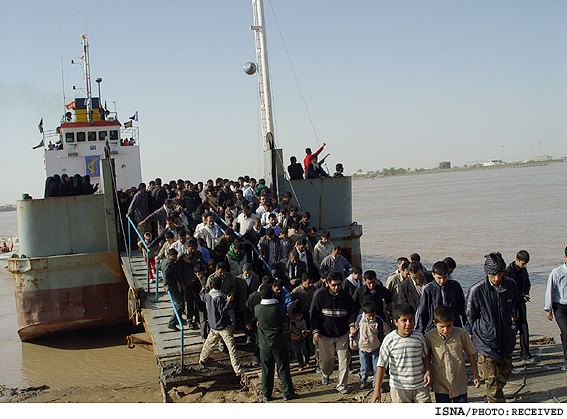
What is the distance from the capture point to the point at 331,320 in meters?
6.51

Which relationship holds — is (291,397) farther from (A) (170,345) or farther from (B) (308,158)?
(B) (308,158)

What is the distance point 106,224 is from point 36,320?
2.17m

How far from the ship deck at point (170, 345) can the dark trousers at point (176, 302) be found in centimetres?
14

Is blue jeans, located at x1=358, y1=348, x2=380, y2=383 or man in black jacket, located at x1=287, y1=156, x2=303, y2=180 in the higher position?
man in black jacket, located at x1=287, y1=156, x2=303, y2=180

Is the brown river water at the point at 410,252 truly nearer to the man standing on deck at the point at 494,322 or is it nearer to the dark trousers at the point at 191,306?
the dark trousers at the point at 191,306

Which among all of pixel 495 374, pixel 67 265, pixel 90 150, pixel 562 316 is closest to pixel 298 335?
pixel 495 374

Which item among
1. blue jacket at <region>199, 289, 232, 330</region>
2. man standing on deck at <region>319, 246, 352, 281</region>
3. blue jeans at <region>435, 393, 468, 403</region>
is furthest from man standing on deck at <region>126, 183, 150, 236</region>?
blue jeans at <region>435, 393, 468, 403</region>

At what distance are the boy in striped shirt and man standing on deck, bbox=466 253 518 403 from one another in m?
0.93

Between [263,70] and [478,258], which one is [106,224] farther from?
[478,258]

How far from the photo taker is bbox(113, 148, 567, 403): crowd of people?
4.78 meters

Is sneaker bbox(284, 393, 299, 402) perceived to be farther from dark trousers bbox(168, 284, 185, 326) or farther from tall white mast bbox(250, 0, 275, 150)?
tall white mast bbox(250, 0, 275, 150)

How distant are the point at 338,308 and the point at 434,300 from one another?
3.66ft
